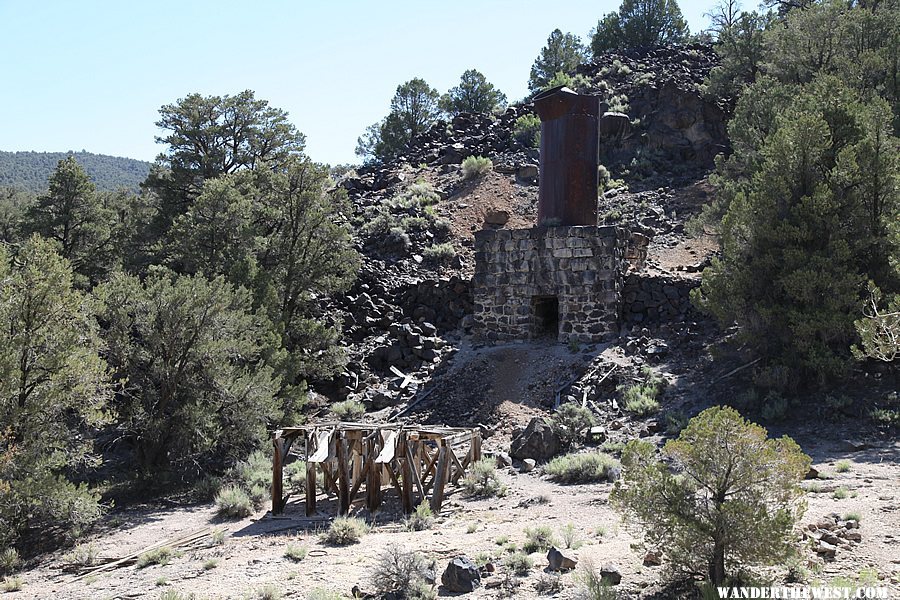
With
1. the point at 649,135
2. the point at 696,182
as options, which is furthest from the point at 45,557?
the point at 649,135

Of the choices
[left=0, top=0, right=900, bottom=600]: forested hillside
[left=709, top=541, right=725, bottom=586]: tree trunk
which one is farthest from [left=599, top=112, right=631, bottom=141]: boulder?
[left=709, top=541, right=725, bottom=586]: tree trunk

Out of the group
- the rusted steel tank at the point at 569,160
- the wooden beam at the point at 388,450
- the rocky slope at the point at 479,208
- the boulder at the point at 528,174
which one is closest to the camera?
the wooden beam at the point at 388,450

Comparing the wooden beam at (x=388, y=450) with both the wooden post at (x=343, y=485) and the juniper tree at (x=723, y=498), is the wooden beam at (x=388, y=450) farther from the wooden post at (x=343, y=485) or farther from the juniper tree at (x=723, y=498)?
the juniper tree at (x=723, y=498)

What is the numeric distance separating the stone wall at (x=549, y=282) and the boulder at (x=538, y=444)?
17.0ft

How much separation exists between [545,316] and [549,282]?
1.53 meters

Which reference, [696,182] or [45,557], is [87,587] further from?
[696,182]

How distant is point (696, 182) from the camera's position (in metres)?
30.8

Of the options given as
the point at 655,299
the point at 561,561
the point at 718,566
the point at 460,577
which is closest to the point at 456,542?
the point at 460,577

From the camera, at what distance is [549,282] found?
64.9 feet

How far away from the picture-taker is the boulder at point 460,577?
24.7 ft

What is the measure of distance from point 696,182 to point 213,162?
18701mm

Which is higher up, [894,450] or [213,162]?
[213,162]

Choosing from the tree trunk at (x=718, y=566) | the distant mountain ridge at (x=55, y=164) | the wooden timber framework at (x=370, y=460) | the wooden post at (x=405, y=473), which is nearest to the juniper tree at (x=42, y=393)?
the wooden timber framework at (x=370, y=460)

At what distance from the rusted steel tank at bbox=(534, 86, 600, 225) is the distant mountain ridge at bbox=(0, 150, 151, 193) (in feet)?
250
